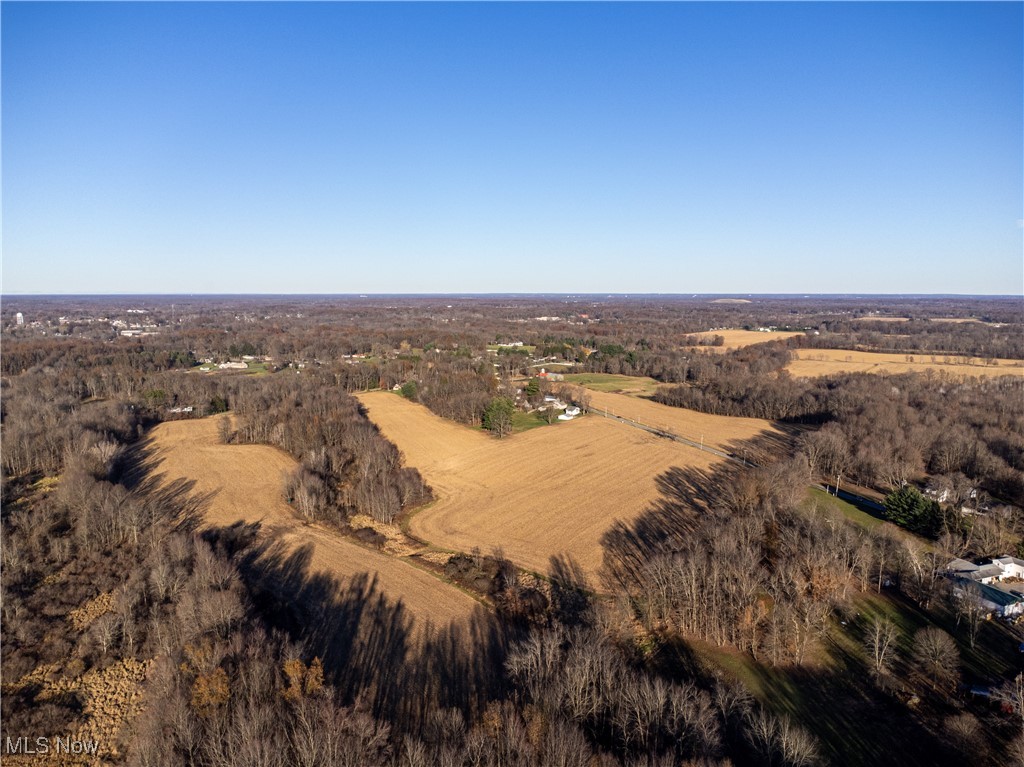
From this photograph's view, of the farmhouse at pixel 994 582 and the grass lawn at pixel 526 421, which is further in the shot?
the grass lawn at pixel 526 421

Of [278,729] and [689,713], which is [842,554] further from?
[278,729]

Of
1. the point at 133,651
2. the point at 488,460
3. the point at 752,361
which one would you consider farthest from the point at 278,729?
the point at 752,361

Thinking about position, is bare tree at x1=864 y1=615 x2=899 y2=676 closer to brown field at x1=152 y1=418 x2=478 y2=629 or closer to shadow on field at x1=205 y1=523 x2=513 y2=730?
shadow on field at x1=205 y1=523 x2=513 y2=730

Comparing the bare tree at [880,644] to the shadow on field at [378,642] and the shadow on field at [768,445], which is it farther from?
the shadow on field at [768,445]

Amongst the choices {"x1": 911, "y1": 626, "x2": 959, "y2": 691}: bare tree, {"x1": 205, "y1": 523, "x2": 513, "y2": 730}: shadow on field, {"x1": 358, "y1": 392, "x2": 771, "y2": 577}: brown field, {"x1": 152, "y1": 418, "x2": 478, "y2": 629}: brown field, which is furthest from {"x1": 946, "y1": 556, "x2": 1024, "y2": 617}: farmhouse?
{"x1": 152, "y1": 418, "x2": 478, "y2": 629}: brown field

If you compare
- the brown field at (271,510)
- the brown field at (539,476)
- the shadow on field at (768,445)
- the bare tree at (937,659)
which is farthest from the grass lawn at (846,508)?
the brown field at (271,510)
